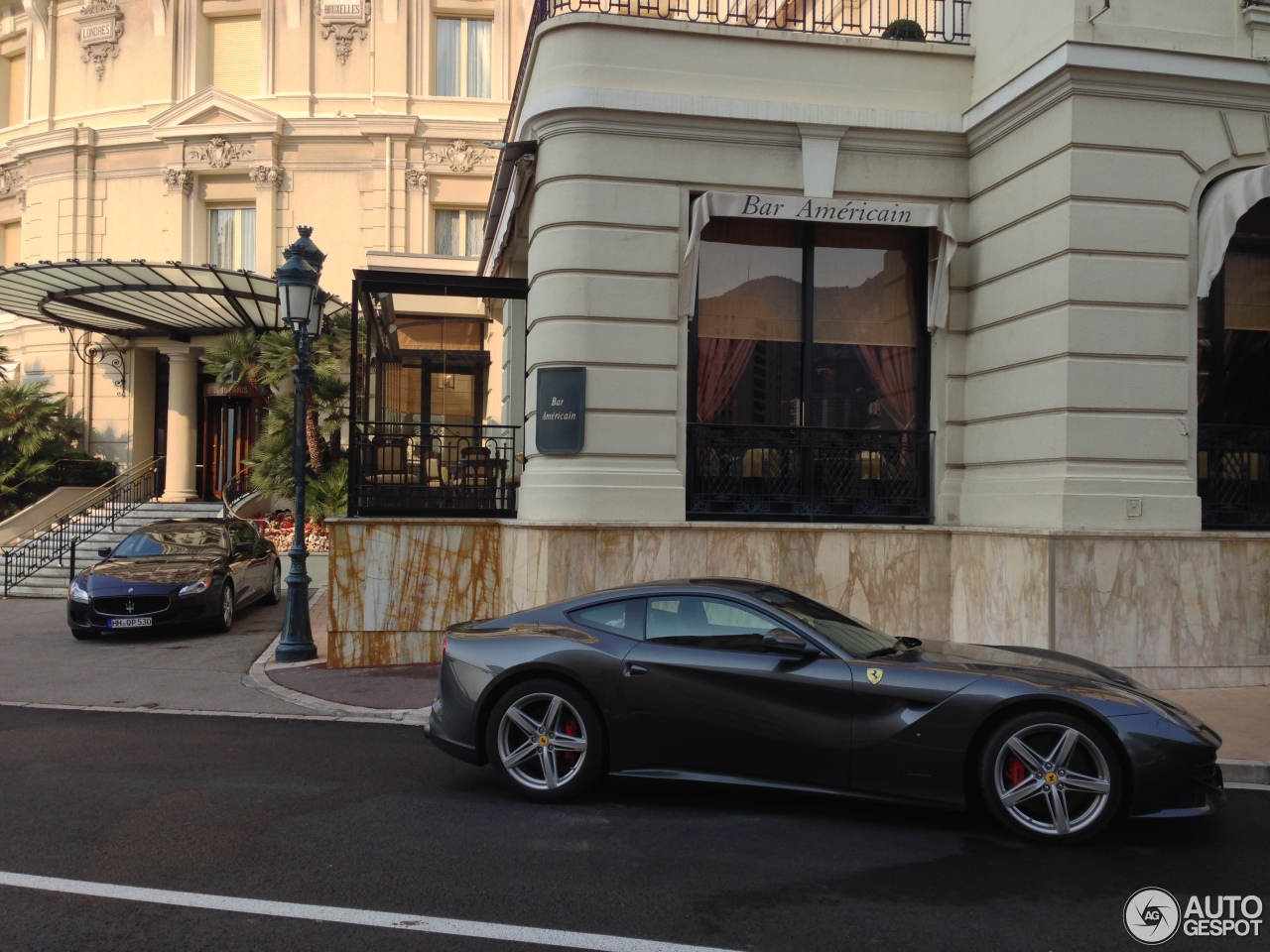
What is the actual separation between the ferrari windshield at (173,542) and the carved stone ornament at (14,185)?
16.5 meters

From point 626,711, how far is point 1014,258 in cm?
692

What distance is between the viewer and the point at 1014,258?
34.8 feet

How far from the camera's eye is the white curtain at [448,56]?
26688mm

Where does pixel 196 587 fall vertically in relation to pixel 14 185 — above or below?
below

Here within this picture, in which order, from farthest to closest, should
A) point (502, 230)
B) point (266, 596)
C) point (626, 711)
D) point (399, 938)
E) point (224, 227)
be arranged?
point (224, 227) < point (266, 596) < point (502, 230) < point (626, 711) < point (399, 938)

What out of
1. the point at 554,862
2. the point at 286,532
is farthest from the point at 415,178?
the point at 554,862

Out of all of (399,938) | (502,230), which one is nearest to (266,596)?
(502,230)

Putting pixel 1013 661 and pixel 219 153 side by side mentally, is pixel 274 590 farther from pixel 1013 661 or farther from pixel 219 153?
pixel 1013 661

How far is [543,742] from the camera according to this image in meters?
6.21

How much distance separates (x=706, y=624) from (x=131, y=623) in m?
10.1

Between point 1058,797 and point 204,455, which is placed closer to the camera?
point 1058,797

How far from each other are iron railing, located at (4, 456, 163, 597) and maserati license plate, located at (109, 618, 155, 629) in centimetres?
635

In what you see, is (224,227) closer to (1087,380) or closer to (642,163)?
(642,163)

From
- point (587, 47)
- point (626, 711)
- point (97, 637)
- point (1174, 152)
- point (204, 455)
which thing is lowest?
point (97, 637)
